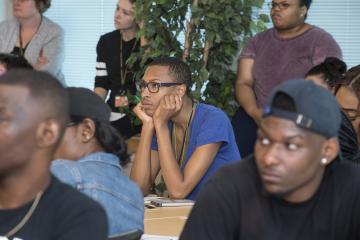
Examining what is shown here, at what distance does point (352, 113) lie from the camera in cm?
300

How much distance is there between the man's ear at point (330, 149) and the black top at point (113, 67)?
124 inches

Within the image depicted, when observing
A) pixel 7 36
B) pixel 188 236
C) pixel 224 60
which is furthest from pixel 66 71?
pixel 188 236

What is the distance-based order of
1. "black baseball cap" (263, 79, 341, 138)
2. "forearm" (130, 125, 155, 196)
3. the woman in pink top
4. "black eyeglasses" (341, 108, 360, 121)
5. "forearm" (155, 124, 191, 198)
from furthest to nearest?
the woman in pink top
"forearm" (130, 125, 155, 196)
"forearm" (155, 124, 191, 198)
"black eyeglasses" (341, 108, 360, 121)
"black baseball cap" (263, 79, 341, 138)

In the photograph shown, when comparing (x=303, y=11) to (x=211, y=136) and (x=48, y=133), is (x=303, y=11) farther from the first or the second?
(x=48, y=133)

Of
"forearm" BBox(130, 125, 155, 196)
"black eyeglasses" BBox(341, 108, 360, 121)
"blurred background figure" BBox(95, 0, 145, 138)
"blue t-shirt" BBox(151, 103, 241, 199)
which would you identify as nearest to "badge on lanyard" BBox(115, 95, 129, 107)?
"blurred background figure" BBox(95, 0, 145, 138)

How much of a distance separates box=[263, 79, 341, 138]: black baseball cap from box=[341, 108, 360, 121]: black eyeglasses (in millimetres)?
1095

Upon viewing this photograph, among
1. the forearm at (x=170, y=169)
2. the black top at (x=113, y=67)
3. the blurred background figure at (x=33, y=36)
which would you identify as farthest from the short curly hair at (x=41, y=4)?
the forearm at (x=170, y=169)

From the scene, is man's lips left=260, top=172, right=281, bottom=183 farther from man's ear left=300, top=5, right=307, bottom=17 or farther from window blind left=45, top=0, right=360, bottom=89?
window blind left=45, top=0, right=360, bottom=89

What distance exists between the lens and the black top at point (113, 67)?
16.7ft

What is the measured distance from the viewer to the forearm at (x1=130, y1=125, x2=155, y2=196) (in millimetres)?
3609

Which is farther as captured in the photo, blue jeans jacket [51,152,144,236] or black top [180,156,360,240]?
blue jeans jacket [51,152,144,236]

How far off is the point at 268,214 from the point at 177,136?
1.64 meters

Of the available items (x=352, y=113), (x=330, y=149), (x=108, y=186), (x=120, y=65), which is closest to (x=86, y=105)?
(x=108, y=186)

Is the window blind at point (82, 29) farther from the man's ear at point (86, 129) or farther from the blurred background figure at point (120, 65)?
the man's ear at point (86, 129)
